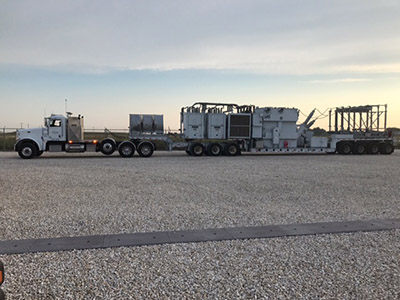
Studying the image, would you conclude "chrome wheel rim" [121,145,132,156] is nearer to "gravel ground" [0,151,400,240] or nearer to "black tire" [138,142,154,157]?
"black tire" [138,142,154,157]

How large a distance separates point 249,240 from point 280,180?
615 cm

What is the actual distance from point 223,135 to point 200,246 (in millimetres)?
16866

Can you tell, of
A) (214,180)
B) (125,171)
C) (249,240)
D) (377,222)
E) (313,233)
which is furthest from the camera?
(125,171)

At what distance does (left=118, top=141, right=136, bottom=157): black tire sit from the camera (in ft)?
63.3

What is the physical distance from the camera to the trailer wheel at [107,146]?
19234 millimetres

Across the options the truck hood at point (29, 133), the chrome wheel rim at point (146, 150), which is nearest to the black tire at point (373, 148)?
the chrome wheel rim at point (146, 150)

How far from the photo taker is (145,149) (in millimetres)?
19594

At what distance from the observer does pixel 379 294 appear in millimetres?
3322

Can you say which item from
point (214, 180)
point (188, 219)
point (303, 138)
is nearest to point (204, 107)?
point (303, 138)

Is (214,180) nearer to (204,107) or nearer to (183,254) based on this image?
(183,254)

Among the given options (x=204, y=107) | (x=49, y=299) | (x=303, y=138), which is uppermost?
(x=204, y=107)

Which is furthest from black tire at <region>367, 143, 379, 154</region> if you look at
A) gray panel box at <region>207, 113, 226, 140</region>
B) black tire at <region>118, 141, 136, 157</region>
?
black tire at <region>118, 141, 136, 157</region>

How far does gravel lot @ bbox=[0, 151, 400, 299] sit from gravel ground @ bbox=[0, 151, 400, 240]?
0.03 meters

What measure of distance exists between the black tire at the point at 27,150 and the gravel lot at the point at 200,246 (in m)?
9.05
